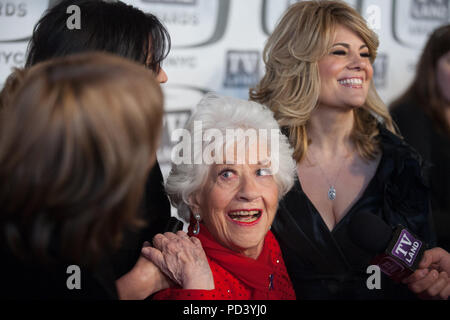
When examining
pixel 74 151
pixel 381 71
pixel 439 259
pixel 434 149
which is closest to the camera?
pixel 74 151

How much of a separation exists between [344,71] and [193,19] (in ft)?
2.87

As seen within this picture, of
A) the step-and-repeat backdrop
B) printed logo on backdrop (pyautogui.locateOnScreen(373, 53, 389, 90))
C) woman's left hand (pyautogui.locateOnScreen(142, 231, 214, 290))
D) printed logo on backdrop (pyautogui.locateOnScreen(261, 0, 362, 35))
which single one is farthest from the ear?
printed logo on backdrop (pyautogui.locateOnScreen(373, 53, 389, 90))

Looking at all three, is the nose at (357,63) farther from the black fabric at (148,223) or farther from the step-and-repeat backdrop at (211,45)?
the black fabric at (148,223)

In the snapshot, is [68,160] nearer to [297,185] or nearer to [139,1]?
[297,185]

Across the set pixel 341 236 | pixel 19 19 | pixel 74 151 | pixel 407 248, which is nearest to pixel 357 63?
pixel 341 236

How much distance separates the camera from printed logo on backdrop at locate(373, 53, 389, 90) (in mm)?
2635

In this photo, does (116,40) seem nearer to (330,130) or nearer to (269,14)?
(330,130)

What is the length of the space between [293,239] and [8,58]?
49.4 inches

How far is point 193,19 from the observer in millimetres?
2244

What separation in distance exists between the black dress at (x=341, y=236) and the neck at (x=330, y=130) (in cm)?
18

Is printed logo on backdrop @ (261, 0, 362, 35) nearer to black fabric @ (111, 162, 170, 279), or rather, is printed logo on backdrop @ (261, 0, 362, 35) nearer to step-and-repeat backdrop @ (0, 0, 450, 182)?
step-and-repeat backdrop @ (0, 0, 450, 182)

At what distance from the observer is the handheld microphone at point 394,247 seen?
115 centimetres

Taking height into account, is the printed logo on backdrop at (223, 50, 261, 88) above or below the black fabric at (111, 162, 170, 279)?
above
